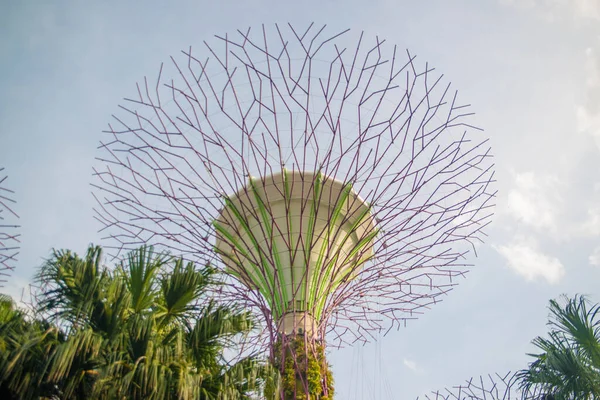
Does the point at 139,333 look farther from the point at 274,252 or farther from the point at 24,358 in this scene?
the point at 274,252

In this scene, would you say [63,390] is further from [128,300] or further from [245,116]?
[245,116]

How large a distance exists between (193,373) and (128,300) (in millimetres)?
1409

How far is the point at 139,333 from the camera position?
28.5 feet

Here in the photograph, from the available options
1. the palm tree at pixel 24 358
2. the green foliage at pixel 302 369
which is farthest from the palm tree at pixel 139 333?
the green foliage at pixel 302 369

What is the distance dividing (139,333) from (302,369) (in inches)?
196

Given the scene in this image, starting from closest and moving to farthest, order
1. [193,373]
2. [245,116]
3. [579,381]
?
1. [193,373]
2. [579,381]
3. [245,116]

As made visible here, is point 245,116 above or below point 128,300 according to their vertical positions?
above

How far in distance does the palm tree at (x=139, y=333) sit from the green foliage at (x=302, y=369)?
2.71m

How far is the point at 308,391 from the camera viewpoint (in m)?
12.5

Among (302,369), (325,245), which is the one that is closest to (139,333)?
(302,369)

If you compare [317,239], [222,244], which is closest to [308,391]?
[317,239]

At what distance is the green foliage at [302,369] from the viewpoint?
41.2ft

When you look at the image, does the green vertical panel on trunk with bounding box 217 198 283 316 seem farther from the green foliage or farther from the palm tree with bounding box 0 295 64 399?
the palm tree with bounding box 0 295 64 399

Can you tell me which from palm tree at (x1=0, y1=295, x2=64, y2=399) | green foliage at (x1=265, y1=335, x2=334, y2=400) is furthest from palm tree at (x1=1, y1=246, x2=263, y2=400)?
green foliage at (x1=265, y1=335, x2=334, y2=400)
